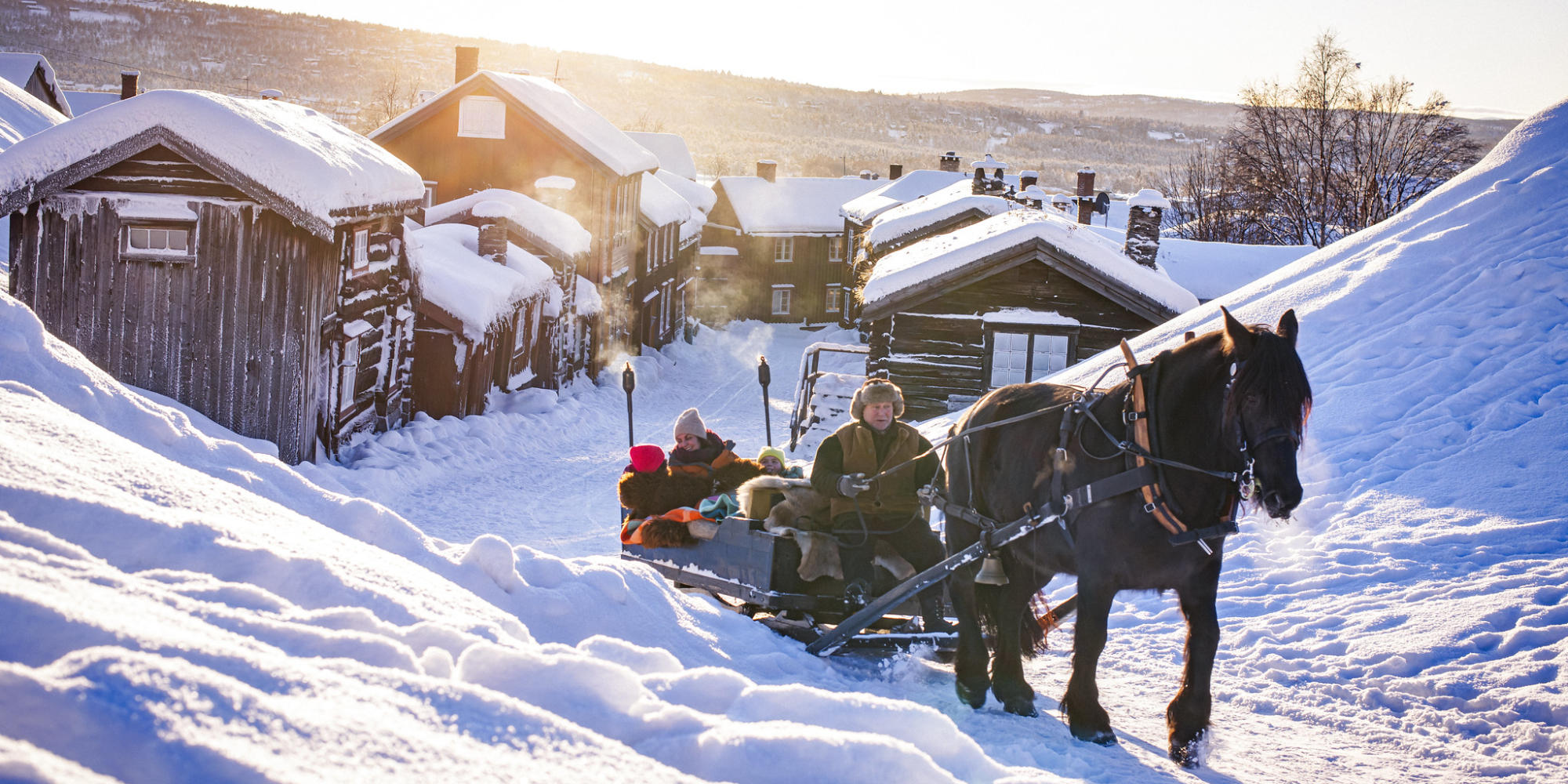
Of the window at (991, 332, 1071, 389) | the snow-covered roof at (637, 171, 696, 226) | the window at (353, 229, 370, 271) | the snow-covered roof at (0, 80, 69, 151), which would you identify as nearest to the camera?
the window at (353, 229, 370, 271)

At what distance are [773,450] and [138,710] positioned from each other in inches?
232

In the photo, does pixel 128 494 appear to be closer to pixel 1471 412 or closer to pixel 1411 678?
pixel 1411 678

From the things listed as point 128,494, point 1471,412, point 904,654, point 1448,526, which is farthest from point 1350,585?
point 128,494

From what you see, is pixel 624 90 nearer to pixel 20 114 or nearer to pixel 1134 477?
pixel 20 114

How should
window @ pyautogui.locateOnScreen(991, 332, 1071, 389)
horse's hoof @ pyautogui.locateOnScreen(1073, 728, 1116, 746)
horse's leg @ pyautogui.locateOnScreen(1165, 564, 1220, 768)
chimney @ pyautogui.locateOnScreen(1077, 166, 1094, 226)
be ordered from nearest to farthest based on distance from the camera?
horse's leg @ pyautogui.locateOnScreen(1165, 564, 1220, 768) → horse's hoof @ pyautogui.locateOnScreen(1073, 728, 1116, 746) → window @ pyautogui.locateOnScreen(991, 332, 1071, 389) → chimney @ pyautogui.locateOnScreen(1077, 166, 1094, 226)

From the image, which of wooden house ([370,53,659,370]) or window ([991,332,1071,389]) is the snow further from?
window ([991,332,1071,389])

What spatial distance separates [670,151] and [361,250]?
37.3 metres

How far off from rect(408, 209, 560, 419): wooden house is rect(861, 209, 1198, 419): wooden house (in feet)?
22.3

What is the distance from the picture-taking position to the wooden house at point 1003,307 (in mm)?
17641

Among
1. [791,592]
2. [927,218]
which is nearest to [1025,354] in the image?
[927,218]

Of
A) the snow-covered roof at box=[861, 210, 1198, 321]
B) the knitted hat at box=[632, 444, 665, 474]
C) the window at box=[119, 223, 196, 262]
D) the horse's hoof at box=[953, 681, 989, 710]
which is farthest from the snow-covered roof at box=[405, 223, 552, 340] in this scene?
the horse's hoof at box=[953, 681, 989, 710]

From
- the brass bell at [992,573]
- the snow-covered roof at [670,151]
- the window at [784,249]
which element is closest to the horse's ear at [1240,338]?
the brass bell at [992,573]

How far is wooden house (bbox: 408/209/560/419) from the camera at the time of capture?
17688 millimetres

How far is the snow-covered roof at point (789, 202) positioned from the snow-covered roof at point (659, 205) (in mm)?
5215
